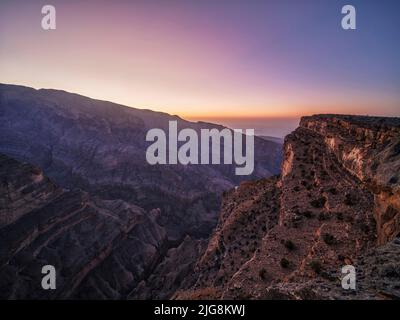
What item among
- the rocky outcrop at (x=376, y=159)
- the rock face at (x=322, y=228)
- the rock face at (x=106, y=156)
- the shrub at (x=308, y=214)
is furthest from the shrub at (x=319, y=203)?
the rock face at (x=106, y=156)

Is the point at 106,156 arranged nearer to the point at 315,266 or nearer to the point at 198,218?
the point at 198,218

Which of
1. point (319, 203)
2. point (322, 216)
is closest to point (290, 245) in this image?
point (322, 216)

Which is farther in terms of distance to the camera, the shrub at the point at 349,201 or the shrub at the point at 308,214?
the shrub at the point at 308,214

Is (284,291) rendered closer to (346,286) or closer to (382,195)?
(346,286)

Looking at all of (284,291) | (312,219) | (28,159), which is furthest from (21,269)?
(28,159)

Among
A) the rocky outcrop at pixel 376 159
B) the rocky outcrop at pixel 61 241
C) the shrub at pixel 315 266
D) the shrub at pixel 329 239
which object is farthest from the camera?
the rocky outcrop at pixel 61 241

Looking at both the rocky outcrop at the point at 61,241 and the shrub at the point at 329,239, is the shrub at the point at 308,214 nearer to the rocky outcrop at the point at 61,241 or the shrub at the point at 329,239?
the shrub at the point at 329,239
